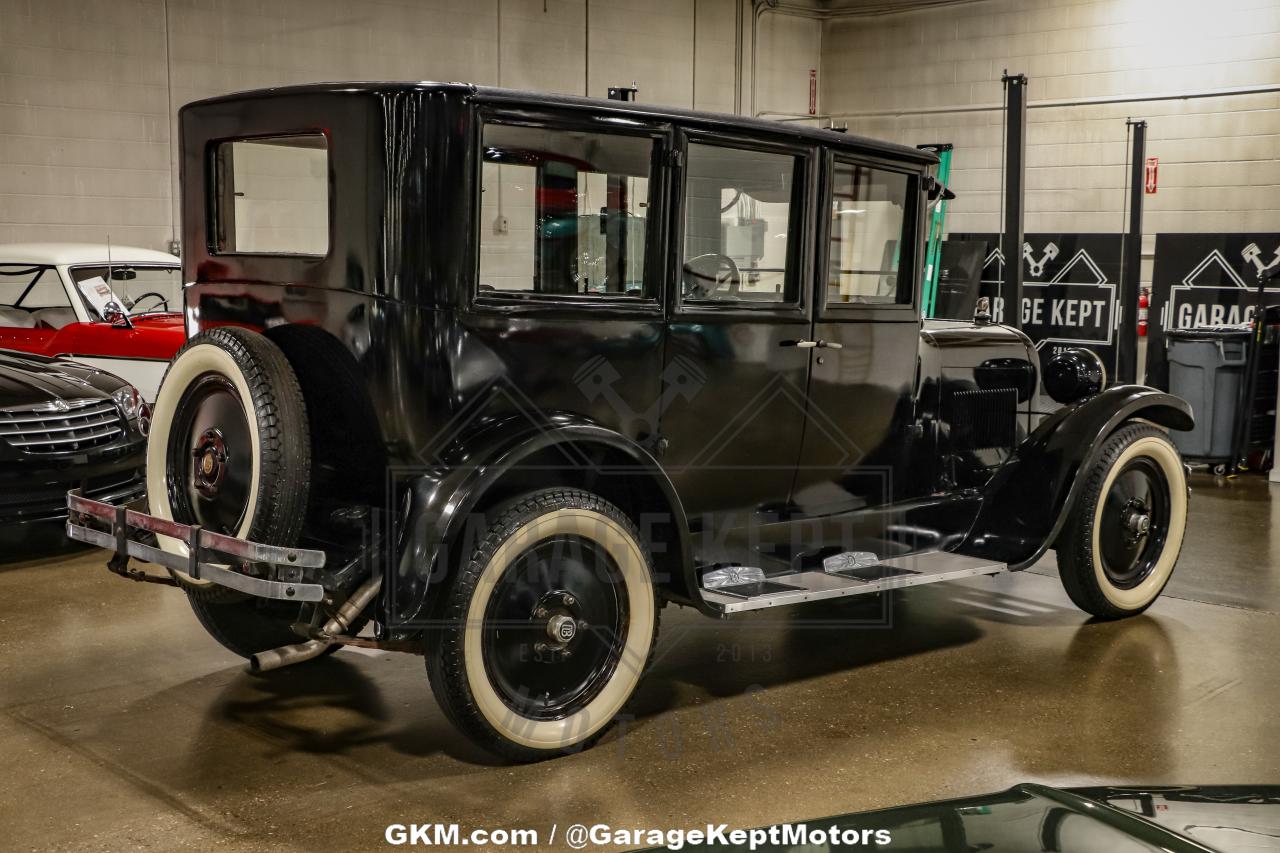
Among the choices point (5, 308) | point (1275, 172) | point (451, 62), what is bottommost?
point (5, 308)

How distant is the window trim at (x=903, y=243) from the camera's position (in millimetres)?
4383

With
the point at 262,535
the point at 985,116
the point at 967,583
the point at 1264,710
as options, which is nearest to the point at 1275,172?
the point at 985,116

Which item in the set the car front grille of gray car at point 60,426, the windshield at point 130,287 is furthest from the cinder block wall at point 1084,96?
the car front grille of gray car at point 60,426

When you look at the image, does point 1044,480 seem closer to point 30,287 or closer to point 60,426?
point 60,426

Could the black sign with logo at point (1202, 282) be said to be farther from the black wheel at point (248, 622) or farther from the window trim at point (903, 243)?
the black wheel at point (248, 622)

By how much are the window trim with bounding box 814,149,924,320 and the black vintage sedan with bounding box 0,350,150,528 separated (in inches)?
141

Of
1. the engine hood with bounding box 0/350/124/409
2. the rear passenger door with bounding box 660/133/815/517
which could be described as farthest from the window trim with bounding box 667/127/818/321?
the engine hood with bounding box 0/350/124/409

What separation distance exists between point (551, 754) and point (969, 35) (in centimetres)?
1128

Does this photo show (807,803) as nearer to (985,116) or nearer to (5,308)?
(5,308)

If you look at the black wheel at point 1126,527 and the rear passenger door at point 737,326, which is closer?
the rear passenger door at point 737,326

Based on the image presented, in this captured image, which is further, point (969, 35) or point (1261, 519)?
point (969, 35)

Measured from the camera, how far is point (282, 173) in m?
4.00

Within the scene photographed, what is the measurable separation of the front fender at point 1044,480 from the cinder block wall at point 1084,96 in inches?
274

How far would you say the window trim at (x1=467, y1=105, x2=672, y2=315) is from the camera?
11.7 ft
